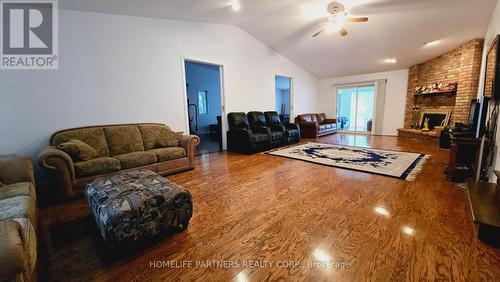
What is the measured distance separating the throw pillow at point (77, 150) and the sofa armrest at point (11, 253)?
78.5 inches

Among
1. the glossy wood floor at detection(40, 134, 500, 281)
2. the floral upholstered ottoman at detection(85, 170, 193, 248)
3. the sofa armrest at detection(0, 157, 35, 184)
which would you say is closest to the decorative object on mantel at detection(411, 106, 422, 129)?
the glossy wood floor at detection(40, 134, 500, 281)

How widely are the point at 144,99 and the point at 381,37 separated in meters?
5.46

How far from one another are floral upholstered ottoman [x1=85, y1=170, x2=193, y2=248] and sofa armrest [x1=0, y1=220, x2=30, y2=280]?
508 mm

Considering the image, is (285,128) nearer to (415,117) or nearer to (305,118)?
(305,118)

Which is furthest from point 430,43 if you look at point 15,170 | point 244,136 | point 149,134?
point 15,170

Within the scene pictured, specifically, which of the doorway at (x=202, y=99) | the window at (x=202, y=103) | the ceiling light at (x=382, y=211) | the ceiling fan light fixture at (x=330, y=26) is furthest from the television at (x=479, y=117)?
the window at (x=202, y=103)

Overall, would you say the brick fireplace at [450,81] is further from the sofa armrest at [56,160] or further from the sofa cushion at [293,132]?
the sofa armrest at [56,160]

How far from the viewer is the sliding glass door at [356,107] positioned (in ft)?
25.2

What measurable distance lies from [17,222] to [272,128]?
4851mm

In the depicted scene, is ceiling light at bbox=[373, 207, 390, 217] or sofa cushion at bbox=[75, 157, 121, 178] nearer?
ceiling light at bbox=[373, 207, 390, 217]

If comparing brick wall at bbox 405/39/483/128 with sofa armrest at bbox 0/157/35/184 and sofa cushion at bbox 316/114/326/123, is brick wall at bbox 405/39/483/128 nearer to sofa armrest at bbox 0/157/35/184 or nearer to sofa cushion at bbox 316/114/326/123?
sofa cushion at bbox 316/114/326/123

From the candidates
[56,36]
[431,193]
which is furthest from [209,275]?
[56,36]

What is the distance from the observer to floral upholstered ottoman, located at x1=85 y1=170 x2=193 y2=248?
146 centimetres

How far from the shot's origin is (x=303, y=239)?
1649mm
